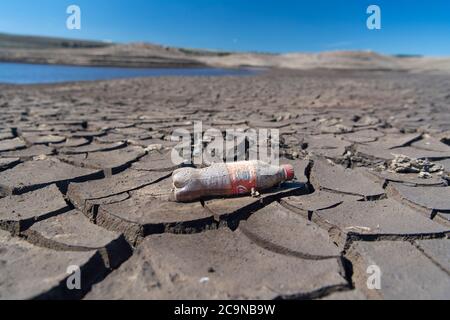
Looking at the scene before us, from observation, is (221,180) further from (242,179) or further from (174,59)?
(174,59)

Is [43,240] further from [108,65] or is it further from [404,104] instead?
[108,65]

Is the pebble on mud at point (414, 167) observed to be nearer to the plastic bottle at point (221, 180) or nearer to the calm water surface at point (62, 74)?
the plastic bottle at point (221, 180)

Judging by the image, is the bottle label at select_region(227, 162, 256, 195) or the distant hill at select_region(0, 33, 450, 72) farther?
the distant hill at select_region(0, 33, 450, 72)

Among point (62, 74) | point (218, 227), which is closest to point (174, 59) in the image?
point (62, 74)

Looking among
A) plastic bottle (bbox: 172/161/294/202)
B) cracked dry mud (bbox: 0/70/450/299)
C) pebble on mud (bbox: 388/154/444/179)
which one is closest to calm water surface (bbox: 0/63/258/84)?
cracked dry mud (bbox: 0/70/450/299)

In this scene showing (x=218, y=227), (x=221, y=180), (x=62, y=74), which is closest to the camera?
(x=218, y=227)

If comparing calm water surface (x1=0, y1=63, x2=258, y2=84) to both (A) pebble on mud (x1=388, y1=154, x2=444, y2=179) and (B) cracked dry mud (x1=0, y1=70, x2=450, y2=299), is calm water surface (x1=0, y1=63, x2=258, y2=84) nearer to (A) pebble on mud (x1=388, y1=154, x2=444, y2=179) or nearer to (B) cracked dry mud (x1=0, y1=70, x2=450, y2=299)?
(B) cracked dry mud (x1=0, y1=70, x2=450, y2=299)

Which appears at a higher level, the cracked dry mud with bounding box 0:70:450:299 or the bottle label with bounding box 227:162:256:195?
the bottle label with bounding box 227:162:256:195

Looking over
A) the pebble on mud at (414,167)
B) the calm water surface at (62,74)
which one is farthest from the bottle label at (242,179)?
the calm water surface at (62,74)

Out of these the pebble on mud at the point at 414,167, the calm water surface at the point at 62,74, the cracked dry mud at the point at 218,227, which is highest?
the calm water surface at the point at 62,74
